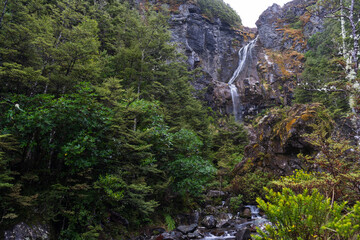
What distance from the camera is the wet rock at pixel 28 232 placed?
4.50 metres

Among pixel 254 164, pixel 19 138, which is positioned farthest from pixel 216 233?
pixel 19 138

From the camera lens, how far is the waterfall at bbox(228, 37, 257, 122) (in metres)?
33.7

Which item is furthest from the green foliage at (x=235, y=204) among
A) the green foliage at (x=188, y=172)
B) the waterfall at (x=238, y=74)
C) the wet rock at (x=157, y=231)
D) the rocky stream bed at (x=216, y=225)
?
the waterfall at (x=238, y=74)

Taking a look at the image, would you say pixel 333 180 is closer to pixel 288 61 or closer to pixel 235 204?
pixel 235 204

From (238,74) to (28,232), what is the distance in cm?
3881

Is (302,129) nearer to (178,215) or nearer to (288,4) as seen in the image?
(178,215)

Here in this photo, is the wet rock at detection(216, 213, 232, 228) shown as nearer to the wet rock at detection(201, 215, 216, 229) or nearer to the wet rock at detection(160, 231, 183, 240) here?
the wet rock at detection(201, 215, 216, 229)

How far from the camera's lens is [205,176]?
8.96 metres

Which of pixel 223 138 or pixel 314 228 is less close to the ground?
pixel 314 228

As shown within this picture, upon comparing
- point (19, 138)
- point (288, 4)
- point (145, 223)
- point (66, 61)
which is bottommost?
point (145, 223)

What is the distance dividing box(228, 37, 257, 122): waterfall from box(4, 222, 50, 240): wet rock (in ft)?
102

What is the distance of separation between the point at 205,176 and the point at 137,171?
134 inches

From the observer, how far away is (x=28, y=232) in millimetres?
4750

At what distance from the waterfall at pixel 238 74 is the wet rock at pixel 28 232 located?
31.2 m
